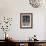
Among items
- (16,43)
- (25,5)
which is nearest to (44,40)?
(16,43)

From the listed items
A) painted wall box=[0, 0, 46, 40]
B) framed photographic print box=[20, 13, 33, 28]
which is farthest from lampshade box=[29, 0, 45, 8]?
framed photographic print box=[20, 13, 33, 28]

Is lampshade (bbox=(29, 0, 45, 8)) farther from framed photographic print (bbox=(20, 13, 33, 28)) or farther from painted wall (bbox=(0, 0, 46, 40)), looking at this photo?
framed photographic print (bbox=(20, 13, 33, 28))

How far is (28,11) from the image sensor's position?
4.33 metres

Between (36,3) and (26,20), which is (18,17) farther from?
(36,3)

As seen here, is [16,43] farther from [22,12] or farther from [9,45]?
[22,12]

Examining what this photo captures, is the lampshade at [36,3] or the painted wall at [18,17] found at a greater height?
the lampshade at [36,3]

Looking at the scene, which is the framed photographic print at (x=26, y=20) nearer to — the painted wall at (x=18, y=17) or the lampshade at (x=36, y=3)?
the painted wall at (x=18, y=17)

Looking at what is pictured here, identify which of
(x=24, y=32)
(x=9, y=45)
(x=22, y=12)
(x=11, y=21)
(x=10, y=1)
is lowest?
(x=9, y=45)

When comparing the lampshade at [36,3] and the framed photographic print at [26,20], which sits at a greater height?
the lampshade at [36,3]

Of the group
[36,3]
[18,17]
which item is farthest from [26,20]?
[36,3]

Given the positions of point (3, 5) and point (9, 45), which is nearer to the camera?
point (9, 45)

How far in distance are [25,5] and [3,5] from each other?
0.70m

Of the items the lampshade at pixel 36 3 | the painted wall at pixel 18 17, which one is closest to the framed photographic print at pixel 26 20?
the painted wall at pixel 18 17

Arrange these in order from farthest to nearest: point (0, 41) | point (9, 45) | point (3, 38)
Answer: point (3, 38), point (0, 41), point (9, 45)
